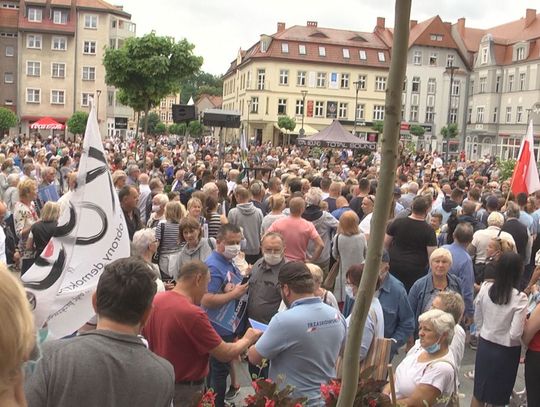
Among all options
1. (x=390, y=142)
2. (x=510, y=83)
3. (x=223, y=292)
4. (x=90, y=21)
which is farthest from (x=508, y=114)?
(x=390, y=142)

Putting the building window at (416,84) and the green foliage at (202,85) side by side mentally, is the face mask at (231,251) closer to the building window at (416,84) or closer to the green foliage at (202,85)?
the building window at (416,84)

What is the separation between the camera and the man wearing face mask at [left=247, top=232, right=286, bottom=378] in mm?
5273

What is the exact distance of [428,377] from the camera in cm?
382

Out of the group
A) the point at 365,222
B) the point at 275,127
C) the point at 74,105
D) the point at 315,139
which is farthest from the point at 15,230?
the point at 275,127

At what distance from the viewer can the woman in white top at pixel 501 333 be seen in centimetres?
514

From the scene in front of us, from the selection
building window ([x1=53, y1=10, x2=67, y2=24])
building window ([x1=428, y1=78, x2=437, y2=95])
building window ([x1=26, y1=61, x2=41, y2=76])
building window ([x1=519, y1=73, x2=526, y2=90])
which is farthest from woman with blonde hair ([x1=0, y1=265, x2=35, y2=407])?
building window ([x1=428, y1=78, x2=437, y2=95])

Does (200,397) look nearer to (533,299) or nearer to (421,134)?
(533,299)

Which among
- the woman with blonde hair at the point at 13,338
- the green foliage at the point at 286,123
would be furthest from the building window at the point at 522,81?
the woman with blonde hair at the point at 13,338

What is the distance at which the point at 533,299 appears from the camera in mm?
5602

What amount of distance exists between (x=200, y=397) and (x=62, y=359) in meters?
0.88

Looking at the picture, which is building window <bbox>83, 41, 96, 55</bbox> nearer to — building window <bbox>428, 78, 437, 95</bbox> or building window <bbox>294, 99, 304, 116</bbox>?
building window <bbox>294, 99, 304, 116</bbox>

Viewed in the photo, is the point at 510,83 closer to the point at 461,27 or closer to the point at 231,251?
the point at 461,27

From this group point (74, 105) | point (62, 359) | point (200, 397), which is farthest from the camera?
point (74, 105)

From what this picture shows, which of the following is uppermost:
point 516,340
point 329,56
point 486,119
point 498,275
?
point 329,56
